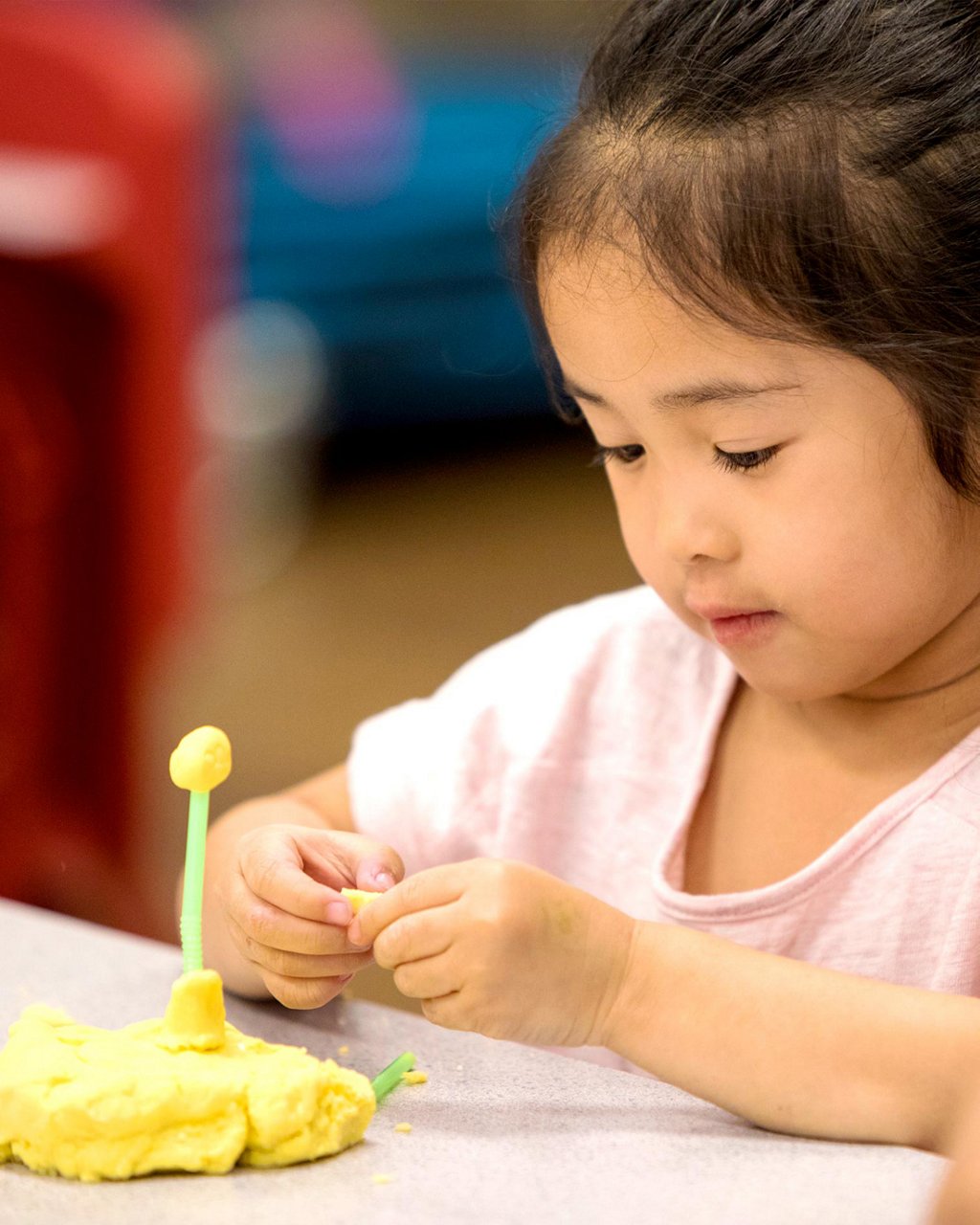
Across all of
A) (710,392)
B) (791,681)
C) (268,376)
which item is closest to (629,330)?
(710,392)

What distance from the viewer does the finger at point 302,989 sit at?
656 mm

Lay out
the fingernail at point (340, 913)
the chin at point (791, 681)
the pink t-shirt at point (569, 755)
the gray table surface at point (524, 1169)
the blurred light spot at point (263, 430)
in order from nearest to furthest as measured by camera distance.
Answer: the gray table surface at point (524, 1169)
the fingernail at point (340, 913)
the chin at point (791, 681)
the pink t-shirt at point (569, 755)
the blurred light spot at point (263, 430)

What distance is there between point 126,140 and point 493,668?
106 cm

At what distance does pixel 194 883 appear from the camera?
1.95 ft

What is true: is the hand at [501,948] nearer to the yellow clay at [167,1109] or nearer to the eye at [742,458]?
the yellow clay at [167,1109]

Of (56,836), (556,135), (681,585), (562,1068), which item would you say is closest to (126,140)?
(56,836)

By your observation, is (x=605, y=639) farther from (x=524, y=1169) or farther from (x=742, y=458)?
(x=524, y=1169)

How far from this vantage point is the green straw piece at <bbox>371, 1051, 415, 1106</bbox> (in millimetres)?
622

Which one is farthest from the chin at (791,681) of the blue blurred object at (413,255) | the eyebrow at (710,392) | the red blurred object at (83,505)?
the blue blurred object at (413,255)

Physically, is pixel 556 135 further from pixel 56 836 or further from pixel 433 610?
pixel 433 610

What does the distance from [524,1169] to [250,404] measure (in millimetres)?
2428

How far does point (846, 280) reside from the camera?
→ 66cm

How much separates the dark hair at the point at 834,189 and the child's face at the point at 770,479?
1cm

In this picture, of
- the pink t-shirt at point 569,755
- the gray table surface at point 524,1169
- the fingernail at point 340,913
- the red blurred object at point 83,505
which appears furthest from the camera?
the red blurred object at point 83,505
